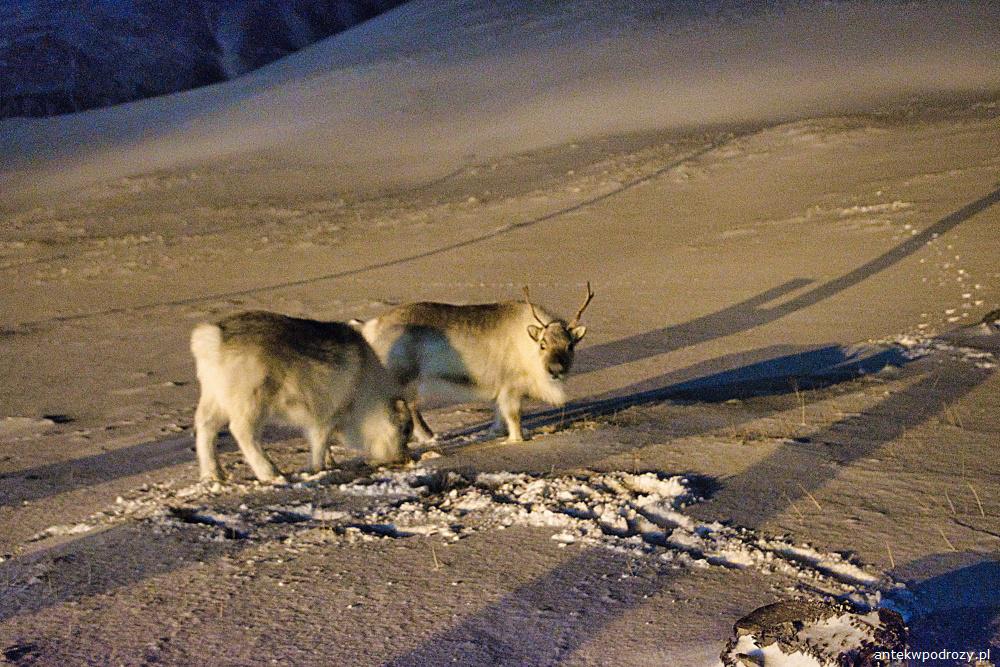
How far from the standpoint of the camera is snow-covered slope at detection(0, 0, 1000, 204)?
28016 millimetres

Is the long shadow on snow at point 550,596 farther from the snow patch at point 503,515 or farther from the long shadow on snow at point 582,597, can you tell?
the snow patch at point 503,515

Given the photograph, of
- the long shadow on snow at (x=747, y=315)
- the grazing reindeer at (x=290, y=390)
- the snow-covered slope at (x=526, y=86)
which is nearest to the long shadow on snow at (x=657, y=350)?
the long shadow on snow at (x=747, y=315)

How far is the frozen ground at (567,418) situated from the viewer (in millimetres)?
5320

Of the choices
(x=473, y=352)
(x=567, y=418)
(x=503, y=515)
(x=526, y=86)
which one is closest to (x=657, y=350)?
(x=567, y=418)

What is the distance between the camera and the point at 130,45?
45594mm

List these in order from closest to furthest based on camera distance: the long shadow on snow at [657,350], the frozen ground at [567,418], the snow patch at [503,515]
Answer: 1. the frozen ground at [567,418]
2. the snow patch at [503,515]
3. the long shadow on snow at [657,350]

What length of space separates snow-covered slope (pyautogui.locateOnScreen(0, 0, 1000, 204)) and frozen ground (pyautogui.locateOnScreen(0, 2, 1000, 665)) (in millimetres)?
3420

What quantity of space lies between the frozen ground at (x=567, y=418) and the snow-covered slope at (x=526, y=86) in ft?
11.2

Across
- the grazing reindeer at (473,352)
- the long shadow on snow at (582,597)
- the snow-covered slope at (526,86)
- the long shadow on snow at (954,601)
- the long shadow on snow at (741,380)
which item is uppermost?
the snow-covered slope at (526,86)

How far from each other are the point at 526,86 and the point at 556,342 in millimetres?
24808

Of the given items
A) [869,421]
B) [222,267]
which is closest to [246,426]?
[869,421]

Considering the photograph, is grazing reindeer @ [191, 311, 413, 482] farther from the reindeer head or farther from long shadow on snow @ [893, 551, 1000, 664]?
long shadow on snow @ [893, 551, 1000, 664]

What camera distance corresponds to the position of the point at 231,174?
2628cm

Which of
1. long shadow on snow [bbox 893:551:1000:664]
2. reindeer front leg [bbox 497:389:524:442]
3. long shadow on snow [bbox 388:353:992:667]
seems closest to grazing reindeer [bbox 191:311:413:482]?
reindeer front leg [bbox 497:389:524:442]
